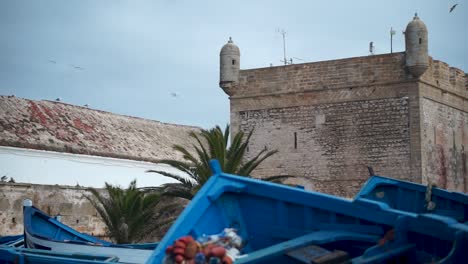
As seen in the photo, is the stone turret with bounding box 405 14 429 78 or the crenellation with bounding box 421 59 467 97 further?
the crenellation with bounding box 421 59 467 97

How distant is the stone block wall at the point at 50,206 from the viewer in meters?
19.9

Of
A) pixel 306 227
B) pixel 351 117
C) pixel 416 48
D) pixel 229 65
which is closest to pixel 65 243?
pixel 306 227

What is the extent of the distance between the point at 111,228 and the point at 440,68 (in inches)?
437

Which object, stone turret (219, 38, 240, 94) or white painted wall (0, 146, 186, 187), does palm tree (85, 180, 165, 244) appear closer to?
stone turret (219, 38, 240, 94)

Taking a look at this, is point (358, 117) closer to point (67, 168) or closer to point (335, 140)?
point (335, 140)

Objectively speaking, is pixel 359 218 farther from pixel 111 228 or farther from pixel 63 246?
pixel 111 228

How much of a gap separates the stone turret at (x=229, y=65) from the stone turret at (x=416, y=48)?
551 centimetres

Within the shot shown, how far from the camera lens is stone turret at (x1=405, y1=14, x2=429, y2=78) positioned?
69.5ft

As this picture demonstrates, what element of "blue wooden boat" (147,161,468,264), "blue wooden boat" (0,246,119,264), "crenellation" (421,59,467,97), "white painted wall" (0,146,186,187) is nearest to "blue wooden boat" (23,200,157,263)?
"blue wooden boat" (0,246,119,264)

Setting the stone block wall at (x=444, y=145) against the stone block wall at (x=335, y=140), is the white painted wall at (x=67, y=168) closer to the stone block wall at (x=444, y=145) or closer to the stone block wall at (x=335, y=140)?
the stone block wall at (x=335, y=140)

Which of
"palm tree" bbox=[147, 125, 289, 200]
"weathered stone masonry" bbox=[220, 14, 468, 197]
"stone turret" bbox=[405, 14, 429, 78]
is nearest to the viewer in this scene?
"palm tree" bbox=[147, 125, 289, 200]

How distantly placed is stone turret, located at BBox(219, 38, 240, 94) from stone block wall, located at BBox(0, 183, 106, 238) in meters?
5.67

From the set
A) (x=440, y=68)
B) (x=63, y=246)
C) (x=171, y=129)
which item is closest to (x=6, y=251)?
(x=63, y=246)

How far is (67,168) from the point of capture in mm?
27375
